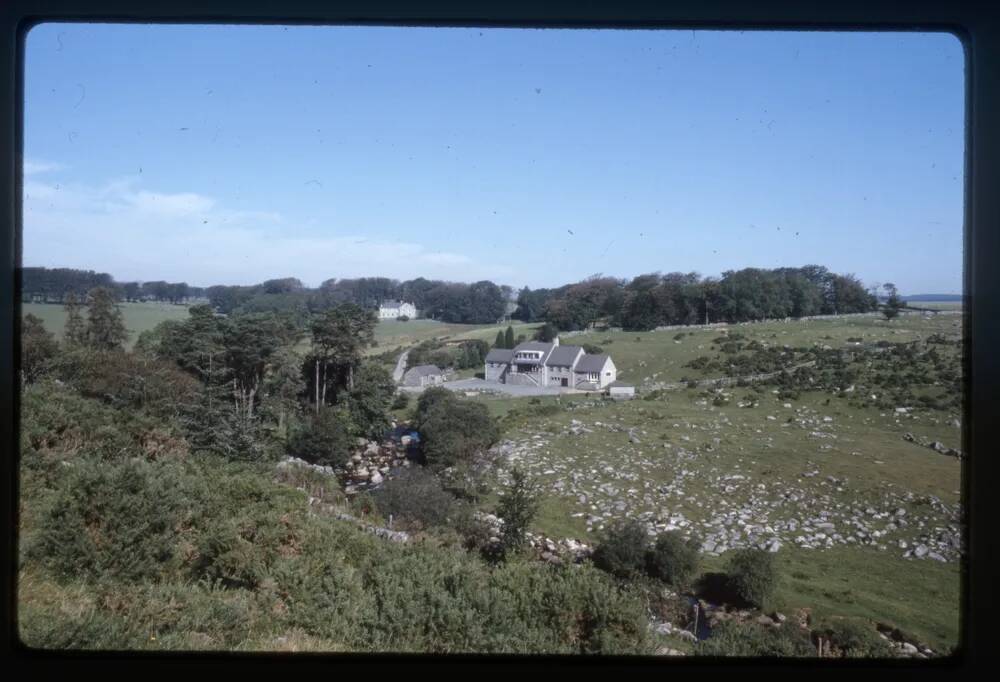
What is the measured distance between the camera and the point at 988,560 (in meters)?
1.92

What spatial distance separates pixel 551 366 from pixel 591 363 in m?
0.15

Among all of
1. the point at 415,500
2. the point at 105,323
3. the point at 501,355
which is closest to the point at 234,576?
the point at 415,500

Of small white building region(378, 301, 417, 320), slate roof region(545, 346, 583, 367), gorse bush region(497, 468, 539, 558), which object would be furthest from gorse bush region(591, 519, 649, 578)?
small white building region(378, 301, 417, 320)

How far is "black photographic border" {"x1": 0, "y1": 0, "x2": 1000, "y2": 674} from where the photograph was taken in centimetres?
191

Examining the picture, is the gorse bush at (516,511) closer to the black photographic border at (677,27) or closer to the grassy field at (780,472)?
the grassy field at (780,472)

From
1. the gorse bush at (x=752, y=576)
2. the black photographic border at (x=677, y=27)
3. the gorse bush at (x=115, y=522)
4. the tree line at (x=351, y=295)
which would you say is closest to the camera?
the black photographic border at (x=677, y=27)

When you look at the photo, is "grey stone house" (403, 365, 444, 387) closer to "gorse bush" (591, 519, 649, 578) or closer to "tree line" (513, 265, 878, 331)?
"tree line" (513, 265, 878, 331)

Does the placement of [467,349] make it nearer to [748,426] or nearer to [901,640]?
[748,426]

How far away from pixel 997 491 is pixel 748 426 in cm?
72

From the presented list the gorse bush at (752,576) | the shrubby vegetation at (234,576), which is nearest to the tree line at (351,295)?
the shrubby vegetation at (234,576)

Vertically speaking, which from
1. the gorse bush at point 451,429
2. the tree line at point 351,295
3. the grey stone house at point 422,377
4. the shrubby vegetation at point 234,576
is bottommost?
the shrubby vegetation at point 234,576

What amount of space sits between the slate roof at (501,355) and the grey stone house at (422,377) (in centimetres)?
20

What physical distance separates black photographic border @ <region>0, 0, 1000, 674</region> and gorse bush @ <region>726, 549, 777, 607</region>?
0.19 meters

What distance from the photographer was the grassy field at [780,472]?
6.47 feet
